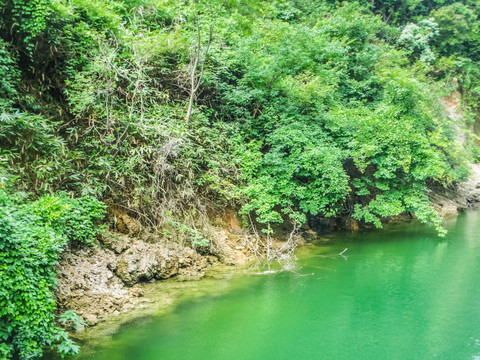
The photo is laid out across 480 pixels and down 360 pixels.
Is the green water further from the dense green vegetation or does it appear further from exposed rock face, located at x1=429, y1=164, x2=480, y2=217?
exposed rock face, located at x1=429, y1=164, x2=480, y2=217

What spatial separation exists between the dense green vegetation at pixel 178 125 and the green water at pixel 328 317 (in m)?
1.33

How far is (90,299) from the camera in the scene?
496cm

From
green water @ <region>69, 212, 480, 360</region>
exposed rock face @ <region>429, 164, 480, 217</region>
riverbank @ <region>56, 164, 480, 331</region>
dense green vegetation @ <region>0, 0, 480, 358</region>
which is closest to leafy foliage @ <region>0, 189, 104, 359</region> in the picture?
dense green vegetation @ <region>0, 0, 480, 358</region>

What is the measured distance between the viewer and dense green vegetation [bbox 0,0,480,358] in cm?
498

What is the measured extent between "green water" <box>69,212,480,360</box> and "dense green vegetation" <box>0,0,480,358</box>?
4.35ft

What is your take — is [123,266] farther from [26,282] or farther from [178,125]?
[178,125]

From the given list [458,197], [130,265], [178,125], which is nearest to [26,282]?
[130,265]

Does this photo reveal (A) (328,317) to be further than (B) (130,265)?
No

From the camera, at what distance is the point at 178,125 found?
6.99m

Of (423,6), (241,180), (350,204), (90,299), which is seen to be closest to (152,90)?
(241,180)

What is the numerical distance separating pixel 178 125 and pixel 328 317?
15.2ft

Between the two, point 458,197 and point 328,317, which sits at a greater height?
point 458,197

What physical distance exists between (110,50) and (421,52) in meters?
16.3

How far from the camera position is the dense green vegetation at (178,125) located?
4.98 m
